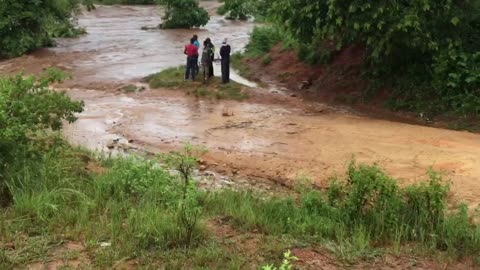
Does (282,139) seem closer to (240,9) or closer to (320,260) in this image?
(320,260)

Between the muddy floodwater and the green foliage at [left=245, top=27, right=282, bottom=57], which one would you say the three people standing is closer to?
the muddy floodwater

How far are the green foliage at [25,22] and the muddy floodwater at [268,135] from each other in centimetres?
363

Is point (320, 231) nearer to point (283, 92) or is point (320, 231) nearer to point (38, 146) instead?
point (38, 146)

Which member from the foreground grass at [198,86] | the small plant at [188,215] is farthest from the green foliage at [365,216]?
the foreground grass at [198,86]

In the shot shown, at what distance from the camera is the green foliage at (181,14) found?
131 ft

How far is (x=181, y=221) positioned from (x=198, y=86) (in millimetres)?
14547

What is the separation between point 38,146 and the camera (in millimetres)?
8586

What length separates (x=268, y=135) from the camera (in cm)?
1410

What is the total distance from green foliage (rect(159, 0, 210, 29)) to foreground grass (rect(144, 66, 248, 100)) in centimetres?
1809

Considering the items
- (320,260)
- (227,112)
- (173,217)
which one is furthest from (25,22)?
(320,260)

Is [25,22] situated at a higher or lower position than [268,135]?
higher

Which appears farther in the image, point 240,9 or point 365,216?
point 240,9

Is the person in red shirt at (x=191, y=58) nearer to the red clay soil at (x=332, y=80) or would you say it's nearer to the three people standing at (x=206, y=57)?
the three people standing at (x=206, y=57)

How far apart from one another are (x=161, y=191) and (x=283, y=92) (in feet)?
44.3
